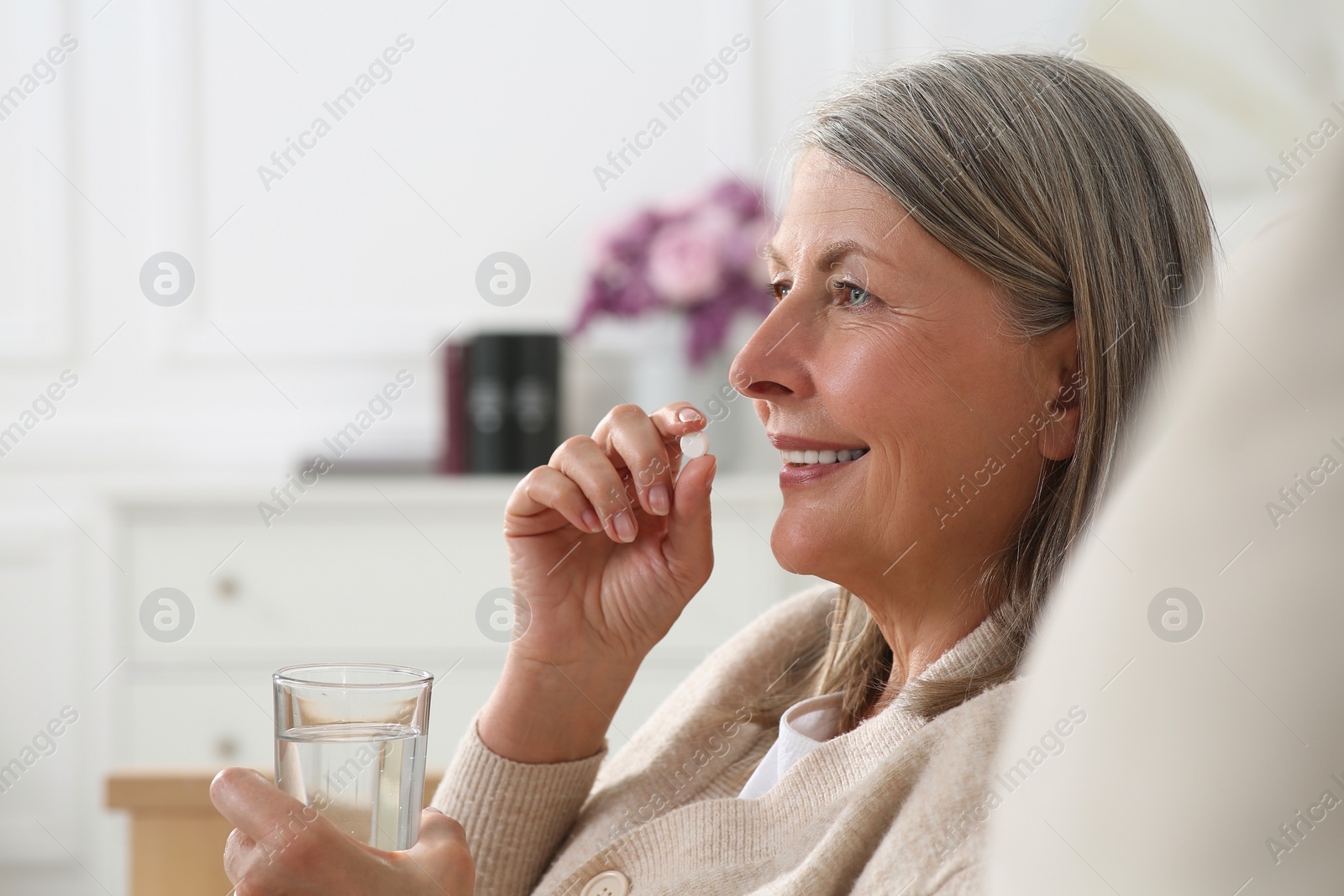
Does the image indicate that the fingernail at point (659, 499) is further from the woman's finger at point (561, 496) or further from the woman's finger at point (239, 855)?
the woman's finger at point (239, 855)

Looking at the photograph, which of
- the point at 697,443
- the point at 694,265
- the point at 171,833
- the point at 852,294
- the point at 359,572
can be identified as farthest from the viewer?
the point at 694,265

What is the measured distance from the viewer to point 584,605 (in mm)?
1276

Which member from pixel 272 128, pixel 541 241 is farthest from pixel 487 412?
pixel 272 128

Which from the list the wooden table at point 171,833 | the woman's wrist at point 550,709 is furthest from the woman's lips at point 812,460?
the wooden table at point 171,833

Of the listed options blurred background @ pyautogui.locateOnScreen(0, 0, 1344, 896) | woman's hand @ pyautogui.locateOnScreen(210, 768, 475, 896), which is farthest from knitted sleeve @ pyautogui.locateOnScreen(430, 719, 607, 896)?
blurred background @ pyautogui.locateOnScreen(0, 0, 1344, 896)

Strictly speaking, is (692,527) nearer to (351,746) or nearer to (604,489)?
(604,489)

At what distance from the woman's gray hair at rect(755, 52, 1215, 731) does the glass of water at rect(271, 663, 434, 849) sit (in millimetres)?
423

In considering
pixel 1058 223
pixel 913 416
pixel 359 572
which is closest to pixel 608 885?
pixel 913 416

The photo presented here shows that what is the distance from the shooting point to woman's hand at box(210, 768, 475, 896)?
727mm

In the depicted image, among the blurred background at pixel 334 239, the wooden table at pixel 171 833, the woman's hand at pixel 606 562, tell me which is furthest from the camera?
the blurred background at pixel 334 239

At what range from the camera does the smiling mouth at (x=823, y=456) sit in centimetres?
110

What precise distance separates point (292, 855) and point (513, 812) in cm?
52

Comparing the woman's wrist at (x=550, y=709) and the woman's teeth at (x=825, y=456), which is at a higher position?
the woman's teeth at (x=825, y=456)

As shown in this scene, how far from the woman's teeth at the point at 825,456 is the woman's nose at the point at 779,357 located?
0.20 feet
